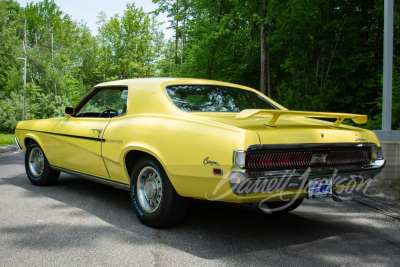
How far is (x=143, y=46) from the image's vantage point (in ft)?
140

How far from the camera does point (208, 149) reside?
3.15m

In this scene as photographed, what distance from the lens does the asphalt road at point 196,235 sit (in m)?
2.99

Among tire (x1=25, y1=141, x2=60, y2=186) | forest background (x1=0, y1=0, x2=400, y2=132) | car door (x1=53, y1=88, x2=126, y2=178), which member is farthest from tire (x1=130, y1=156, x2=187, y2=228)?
forest background (x1=0, y1=0, x2=400, y2=132)

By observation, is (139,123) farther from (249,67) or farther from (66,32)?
(66,32)

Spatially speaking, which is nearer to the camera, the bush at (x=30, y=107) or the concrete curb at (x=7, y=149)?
the concrete curb at (x=7, y=149)

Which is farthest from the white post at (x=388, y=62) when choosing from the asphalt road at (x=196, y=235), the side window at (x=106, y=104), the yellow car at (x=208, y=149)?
the side window at (x=106, y=104)

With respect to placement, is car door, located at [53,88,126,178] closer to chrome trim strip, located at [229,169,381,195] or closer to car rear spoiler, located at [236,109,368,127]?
car rear spoiler, located at [236,109,368,127]

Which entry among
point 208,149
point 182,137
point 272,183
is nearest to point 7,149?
point 182,137

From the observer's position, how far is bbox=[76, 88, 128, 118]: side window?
451 cm

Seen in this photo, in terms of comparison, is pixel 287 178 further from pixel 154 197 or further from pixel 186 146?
pixel 154 197

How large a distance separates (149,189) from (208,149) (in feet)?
3.41

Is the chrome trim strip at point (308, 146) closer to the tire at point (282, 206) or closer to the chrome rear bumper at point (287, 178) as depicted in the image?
the chrome rear bumper at point (287, 178)

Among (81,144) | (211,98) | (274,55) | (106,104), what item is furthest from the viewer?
(274,55)

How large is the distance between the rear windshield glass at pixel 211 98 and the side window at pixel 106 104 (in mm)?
755
